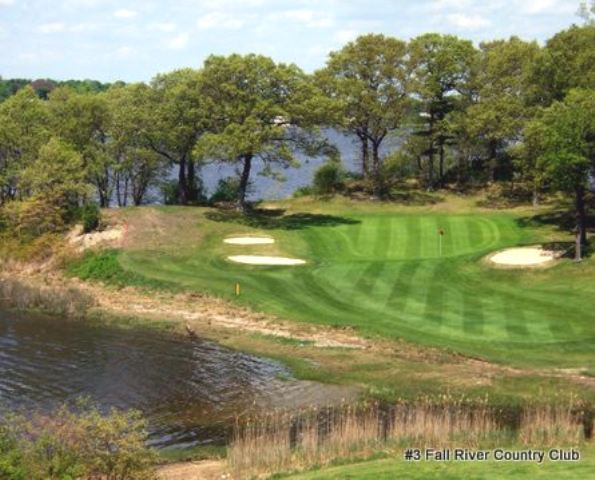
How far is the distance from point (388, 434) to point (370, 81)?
49.5m

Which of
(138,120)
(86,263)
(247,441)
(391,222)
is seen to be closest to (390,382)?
(247,441)

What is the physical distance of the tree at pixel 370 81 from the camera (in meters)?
65.4

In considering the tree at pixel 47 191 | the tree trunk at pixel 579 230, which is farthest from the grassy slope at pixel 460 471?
the tree at pixel 47 191

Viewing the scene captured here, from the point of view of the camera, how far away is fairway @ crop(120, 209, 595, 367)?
1302 inches

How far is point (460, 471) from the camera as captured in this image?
1670 cm

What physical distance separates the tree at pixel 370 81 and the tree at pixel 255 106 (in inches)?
268

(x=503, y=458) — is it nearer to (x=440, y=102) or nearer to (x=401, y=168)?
(x=440, y=102)

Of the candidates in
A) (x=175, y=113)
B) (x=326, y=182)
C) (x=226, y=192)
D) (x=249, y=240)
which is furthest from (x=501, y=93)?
(x=175, y=113)

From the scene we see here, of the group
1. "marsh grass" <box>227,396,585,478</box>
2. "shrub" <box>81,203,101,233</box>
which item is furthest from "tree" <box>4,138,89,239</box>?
"marsh grass" <box>227,396,585,478</box>

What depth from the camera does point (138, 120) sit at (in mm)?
61344

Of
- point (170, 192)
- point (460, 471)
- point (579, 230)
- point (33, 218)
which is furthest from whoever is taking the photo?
point (170, 192)

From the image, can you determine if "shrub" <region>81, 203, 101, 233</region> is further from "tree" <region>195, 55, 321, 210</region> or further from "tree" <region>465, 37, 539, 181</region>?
"tree" <region>465, 37, 539, 181</region>

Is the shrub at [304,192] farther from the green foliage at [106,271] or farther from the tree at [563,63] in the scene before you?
the green foliage at [106,271]

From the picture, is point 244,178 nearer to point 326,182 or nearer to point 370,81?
point 326,182
